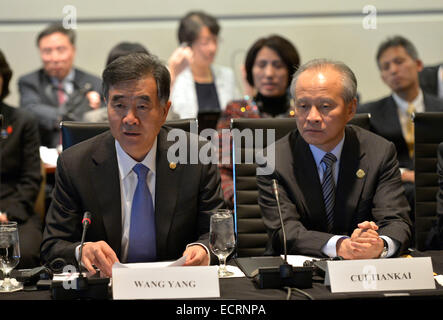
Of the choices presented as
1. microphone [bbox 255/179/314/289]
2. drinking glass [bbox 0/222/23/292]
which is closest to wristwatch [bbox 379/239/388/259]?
microphone [bbox 255/179/314/289]

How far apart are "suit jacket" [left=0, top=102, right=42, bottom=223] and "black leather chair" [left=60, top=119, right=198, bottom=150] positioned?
1055 millimetres

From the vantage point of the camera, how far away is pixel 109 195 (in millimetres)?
2152

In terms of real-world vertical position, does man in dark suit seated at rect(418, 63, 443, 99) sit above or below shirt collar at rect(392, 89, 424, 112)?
above

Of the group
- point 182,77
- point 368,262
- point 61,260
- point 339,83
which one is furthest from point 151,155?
point 182,77

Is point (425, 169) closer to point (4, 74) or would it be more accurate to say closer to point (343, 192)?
point (343, 192)

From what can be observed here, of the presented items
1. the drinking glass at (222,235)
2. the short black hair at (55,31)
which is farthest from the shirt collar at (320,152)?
the short black hair at (55,31)

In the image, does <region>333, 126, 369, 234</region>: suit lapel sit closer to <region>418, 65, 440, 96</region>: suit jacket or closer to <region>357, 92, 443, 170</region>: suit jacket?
<region>357, 92, 443, 170</region>: suit jacket

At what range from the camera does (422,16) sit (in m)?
5.27

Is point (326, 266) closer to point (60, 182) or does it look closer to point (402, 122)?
point (60, 182)

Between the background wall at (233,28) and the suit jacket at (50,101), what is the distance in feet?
2.29

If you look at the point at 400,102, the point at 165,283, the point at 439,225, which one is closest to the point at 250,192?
the point at 439,225

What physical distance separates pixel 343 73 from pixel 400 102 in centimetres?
184

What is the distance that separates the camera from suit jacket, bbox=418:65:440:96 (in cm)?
462
